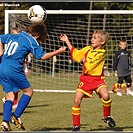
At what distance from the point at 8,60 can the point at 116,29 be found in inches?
578

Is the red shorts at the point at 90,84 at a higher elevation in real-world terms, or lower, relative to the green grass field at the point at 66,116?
higher

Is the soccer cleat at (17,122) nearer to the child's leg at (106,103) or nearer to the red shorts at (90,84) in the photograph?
the red shorts at (90,84)

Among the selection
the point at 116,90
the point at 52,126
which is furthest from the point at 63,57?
the point at 52,126

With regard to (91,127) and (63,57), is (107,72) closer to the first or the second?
(63,57)

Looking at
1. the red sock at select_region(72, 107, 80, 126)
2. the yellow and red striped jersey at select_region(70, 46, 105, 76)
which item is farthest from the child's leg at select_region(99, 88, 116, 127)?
the red sock at select_region(72, 107, 80, 126)

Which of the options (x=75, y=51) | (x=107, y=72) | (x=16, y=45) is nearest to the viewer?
(x=16, y=45)

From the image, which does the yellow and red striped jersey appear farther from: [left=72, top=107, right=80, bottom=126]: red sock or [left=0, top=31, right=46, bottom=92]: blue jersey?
[left=0, top=31, right=46, bottom=92]: blue jersey

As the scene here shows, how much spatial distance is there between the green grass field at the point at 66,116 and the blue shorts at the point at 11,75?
0.72m

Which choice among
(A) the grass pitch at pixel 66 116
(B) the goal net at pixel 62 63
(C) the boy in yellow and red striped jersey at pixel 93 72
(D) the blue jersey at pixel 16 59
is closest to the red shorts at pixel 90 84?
(C) the boy in yellow and red striped jersey at pixel 93 72

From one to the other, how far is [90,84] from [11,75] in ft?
4.38

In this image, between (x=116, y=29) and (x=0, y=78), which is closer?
(x=0, y=78)

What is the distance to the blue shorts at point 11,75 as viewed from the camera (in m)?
7.52

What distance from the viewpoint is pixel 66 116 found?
9922 mm

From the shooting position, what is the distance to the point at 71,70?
21.9m
